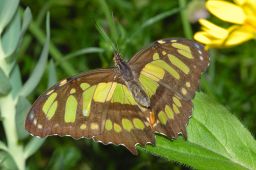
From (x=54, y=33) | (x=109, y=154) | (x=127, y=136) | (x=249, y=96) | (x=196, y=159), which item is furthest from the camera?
(x=54, y=33)

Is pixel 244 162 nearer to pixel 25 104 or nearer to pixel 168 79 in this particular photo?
pixel 168 79

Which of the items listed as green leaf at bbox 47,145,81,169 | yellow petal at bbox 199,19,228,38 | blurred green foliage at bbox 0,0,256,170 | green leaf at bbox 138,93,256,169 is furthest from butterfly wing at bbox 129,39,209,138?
green leaf at bbox 47,145,81,169

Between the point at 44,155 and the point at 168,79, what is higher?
the point at 168,79

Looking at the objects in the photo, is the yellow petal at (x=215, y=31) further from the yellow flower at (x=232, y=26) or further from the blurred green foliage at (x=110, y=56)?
the blurred green foliage at (x=110, y=56)

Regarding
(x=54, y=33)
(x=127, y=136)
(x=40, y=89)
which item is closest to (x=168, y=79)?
(x=127, y=136)

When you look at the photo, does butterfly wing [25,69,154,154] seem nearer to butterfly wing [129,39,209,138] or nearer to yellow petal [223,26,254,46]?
butterfly wing [129,39,209,138]

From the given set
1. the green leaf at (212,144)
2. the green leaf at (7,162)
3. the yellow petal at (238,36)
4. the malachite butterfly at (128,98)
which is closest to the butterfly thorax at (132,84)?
the malachite butterfly at (128,98)
